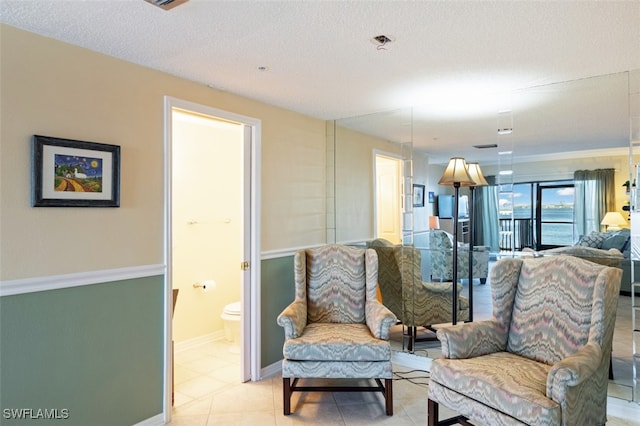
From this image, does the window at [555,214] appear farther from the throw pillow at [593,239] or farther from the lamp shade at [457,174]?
the lamp shade at [457,174]

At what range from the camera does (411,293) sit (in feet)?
11.9

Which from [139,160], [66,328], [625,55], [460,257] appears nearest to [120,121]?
[139,160]

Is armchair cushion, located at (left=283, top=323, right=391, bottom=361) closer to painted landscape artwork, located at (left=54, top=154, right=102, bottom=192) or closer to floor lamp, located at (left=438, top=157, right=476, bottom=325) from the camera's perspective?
floor lamp, located at (left=438, top=157, right=476, bottom=325)

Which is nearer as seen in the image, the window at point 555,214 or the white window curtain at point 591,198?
the white window curtain at point 591,198

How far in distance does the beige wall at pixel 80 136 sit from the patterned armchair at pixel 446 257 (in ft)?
6.85

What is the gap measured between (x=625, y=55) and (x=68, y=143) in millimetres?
3179

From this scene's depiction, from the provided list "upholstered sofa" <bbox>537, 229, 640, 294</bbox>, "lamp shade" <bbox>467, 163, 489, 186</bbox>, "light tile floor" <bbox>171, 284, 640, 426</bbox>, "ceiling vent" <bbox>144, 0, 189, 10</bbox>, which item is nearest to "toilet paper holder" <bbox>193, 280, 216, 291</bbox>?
"light tile floor" <bbox>171, 284, 640, 426</bbox>

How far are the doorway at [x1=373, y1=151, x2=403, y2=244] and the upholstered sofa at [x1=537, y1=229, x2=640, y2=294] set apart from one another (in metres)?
1.38

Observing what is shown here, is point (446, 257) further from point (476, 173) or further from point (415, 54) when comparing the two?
point (415, 54)

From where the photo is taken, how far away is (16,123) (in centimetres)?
193

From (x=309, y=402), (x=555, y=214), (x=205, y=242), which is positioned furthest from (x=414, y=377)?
(x=205, y=242)

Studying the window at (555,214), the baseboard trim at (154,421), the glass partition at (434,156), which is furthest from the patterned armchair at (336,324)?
the window at (555,214)

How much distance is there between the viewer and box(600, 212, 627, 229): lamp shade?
2686 millimetres

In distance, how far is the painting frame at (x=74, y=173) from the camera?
2.01 meters
